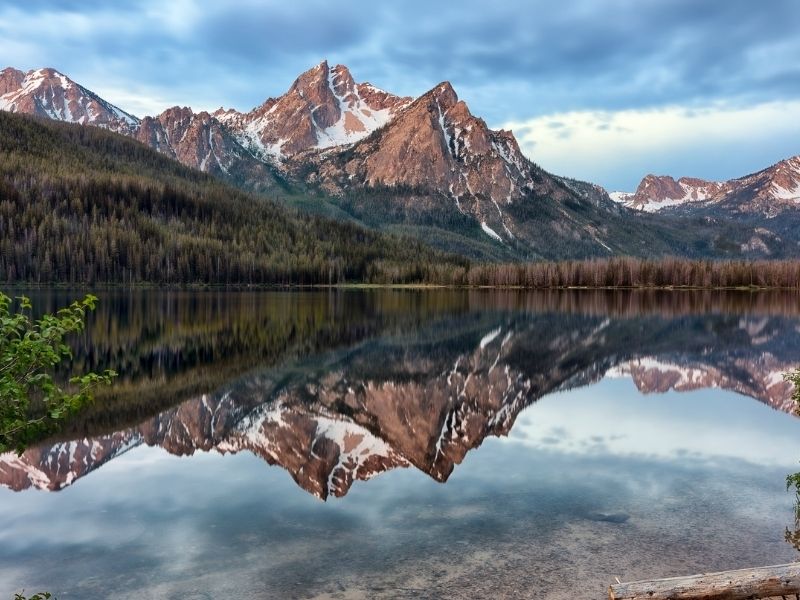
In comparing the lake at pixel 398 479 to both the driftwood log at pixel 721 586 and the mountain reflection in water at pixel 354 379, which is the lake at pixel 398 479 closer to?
the mountain reflection in water at pixel 354 379

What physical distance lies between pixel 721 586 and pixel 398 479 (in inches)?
520

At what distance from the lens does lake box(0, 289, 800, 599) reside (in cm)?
1570

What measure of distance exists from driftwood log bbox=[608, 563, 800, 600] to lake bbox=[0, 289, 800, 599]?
10.9 ft

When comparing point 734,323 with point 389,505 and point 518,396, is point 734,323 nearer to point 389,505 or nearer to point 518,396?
point 518,396

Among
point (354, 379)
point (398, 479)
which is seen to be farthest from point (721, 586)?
point (354, 379)

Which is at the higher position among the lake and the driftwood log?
the driftwood log

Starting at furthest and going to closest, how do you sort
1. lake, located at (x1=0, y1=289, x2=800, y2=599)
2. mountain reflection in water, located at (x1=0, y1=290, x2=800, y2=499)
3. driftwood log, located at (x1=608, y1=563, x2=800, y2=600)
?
1. mountain reflection in water, located at (x1=0, y1=290, x2=800, y2=499)
2. lake, located at (x1=0, y1=289, x2=800, y2=599)
3. driftwood log, located at (x1=608, y1=563, x2=800, y2=600)

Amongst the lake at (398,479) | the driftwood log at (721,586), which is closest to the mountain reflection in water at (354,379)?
the lake at (398,479)

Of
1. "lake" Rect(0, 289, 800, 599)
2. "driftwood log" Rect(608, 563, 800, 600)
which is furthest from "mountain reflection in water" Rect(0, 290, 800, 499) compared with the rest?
"driftwood log" Rect(608, 563, 800, 600)

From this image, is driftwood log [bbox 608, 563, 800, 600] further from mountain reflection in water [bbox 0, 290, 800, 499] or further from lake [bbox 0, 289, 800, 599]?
mountain reflection in water [bbox 0, 290, 800, 499]

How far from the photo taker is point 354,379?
45000mm

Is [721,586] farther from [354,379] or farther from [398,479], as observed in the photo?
[354,379]

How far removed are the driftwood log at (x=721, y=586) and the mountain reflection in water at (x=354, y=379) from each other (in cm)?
1225

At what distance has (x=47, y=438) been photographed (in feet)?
91.3
